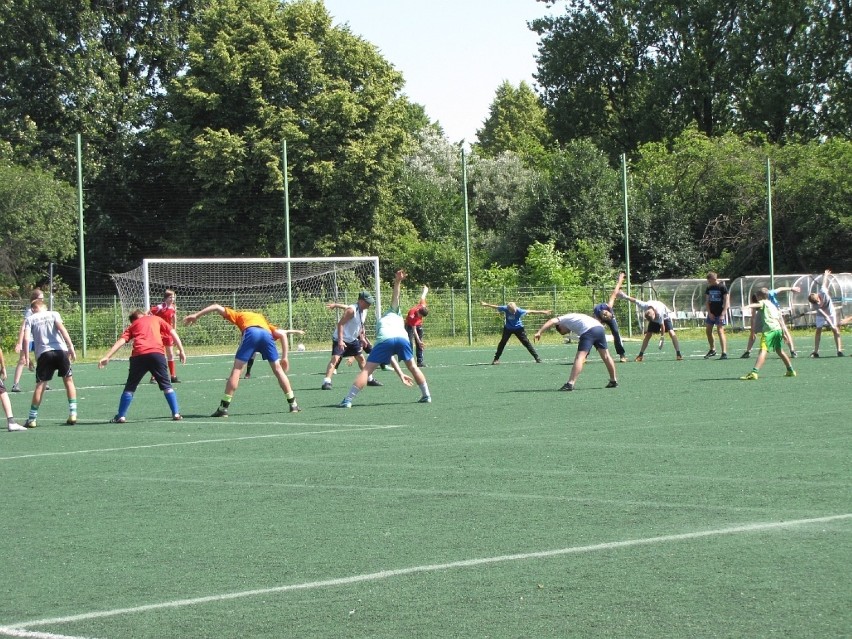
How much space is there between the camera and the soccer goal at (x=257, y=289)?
4109cm

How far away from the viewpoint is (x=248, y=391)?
22453mm

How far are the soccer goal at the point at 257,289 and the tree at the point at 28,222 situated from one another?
5.97 metres

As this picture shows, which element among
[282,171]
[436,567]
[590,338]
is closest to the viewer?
[436,567]

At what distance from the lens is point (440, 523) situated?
8.62 m

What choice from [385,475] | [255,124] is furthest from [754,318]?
[255,124]

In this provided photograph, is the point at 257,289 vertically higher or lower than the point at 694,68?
lower

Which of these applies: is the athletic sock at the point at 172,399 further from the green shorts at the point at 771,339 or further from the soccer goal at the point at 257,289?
the soccer goal at the point at 257,289

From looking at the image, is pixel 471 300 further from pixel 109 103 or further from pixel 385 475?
pixel 385 475

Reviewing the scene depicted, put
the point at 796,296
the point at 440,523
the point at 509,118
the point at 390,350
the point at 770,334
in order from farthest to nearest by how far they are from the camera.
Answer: the point at 509,118 < the point at 796,296 < the point at 770,334 < the point at 390,350 < the point at 440,523

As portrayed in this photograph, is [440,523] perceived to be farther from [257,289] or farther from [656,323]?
[257,289]

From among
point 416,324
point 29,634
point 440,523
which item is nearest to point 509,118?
point 416,324

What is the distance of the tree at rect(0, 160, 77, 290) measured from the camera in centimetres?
4762

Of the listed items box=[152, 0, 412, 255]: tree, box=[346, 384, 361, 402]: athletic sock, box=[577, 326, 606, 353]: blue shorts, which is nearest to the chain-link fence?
box=[152, 0, 412, 255]: tree

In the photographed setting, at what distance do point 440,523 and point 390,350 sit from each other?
913 cm
